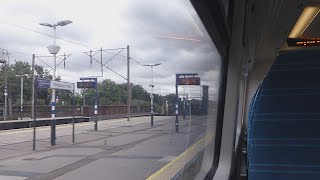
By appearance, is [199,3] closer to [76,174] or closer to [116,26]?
[116,26]

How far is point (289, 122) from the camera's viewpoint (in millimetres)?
1875

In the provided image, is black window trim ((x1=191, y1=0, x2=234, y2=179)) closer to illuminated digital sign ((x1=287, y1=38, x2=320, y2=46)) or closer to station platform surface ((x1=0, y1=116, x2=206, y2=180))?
station platform surface ((x1=0, y1=116, x2=206, y2=180))

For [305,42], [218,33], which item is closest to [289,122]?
[218,33]

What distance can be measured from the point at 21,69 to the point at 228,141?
2.25m

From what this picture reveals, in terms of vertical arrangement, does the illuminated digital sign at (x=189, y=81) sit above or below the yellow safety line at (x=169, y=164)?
above

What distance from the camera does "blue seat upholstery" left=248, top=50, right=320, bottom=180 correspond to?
185 centimetres

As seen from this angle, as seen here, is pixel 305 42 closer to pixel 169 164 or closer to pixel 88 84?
pixel 88 84

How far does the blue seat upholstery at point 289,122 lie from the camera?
1.85m

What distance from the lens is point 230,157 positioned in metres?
3.96

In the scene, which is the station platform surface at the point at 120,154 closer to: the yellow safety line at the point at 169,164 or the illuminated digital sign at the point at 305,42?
the yellow safety line at the point at 169,164

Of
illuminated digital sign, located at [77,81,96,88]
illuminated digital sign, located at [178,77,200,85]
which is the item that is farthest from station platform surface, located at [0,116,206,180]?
illuminated digital sign, located at [77,81,96,88]

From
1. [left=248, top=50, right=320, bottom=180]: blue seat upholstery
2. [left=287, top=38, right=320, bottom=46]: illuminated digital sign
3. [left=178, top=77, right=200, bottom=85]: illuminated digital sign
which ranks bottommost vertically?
[left=248, top=50, right=320, bottom=180]: blue seat upholstery

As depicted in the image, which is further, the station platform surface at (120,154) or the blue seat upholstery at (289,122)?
the station platform surface at (120,154)

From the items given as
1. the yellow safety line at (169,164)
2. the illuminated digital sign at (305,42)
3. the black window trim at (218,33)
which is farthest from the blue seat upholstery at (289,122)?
the illuminated digital sign at (305,42)
